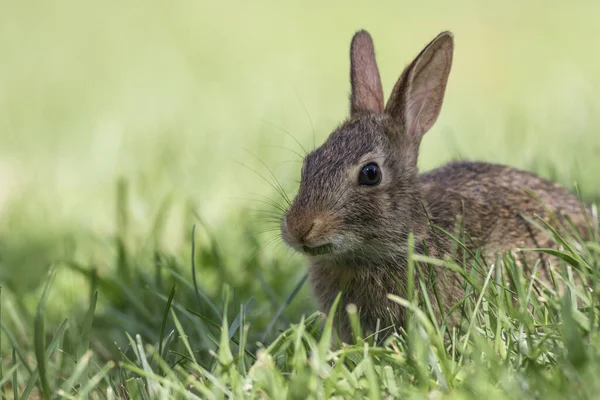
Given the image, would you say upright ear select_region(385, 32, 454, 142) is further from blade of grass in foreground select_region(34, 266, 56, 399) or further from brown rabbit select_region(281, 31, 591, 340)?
blade of grass in foreground select_region(34, 266, 56, 399)

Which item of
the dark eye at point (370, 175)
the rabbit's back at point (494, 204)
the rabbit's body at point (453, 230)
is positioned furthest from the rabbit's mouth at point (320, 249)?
the rabbit's back at point (494, 204)

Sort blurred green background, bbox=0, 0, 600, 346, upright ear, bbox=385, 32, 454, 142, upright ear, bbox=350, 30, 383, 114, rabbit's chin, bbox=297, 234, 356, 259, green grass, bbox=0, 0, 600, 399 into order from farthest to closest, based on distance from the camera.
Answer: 1. blurred green background, bbox=0, 0, 600, 346
2. upright ear, bbox=350, 30, 383, 114
3. upright ear, bbox=385, 32, 454, 142
4. rabbit's chin, bbox=297, 234, 356, 259
5. green grass, bbox=0, 0, 600, 399

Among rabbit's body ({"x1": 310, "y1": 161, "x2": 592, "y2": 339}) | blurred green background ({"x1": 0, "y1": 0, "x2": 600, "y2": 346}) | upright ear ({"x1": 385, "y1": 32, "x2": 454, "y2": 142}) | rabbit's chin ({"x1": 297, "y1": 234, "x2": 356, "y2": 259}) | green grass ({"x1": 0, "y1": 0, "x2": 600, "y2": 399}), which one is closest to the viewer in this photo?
green grass ({"x1": 0, "y1": 0, "x2": 600, "y2": 399})

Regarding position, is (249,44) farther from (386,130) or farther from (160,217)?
(386,130)

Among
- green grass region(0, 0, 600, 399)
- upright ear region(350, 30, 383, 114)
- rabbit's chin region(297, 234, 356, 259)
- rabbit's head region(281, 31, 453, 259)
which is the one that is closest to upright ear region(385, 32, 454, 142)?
rabbit's head region(281, 31, 453, 259)

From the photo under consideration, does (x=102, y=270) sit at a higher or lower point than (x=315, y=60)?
lower

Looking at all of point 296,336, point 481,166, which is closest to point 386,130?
point 481,166

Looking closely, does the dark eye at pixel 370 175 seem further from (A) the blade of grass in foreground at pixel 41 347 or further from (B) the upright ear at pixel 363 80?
(A) the blade of grass in foreground at pixel 41 347
